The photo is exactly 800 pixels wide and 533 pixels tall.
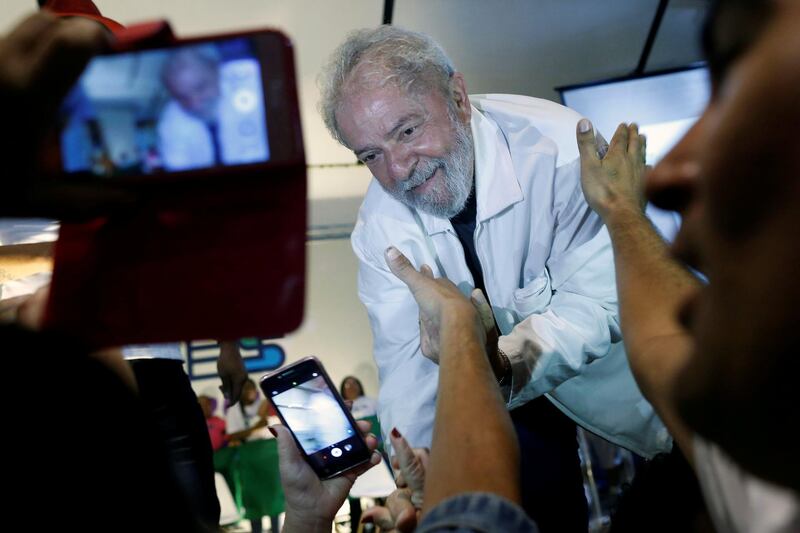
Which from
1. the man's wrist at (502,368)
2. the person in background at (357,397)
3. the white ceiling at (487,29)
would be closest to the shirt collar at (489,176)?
the man's wrist at (502,368)

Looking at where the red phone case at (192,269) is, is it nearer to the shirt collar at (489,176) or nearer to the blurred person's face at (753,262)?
the blurred person's face at (753,262)

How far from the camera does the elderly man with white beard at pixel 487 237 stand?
1320 millimetres

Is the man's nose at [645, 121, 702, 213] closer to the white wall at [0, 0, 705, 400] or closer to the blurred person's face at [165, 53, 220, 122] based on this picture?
the blurred person's face at [165, 53, 220, 122]

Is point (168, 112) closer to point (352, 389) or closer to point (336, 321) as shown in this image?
point (352, 389)

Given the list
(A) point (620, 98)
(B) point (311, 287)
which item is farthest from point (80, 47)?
(B) point (311, 287)

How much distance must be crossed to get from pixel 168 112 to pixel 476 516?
1.21 feet

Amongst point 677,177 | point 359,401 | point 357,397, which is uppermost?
point 677,177

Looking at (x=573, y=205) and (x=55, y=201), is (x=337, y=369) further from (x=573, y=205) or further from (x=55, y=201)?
(x=55, y=201)

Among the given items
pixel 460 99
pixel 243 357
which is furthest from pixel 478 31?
pixel 243 357

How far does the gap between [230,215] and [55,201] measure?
0.35 ft

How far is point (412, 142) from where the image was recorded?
142cm

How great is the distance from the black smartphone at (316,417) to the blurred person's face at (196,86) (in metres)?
0.70

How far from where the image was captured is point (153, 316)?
1.53 feet

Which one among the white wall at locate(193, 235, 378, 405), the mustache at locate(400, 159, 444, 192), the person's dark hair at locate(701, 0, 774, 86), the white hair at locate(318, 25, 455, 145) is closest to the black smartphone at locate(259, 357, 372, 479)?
the mustache at locate(400, 159, 444, 192)
